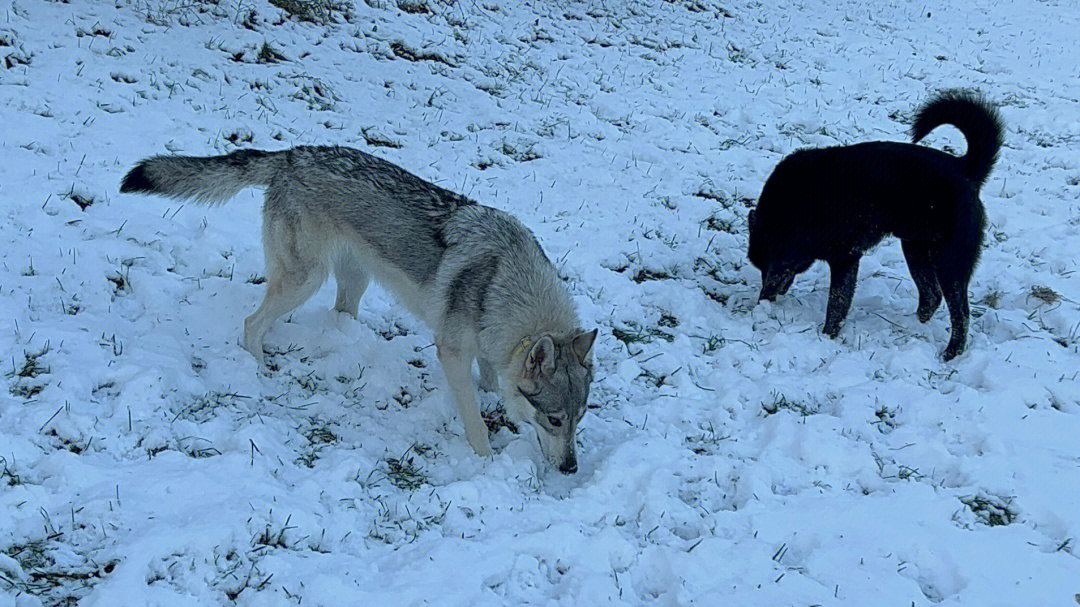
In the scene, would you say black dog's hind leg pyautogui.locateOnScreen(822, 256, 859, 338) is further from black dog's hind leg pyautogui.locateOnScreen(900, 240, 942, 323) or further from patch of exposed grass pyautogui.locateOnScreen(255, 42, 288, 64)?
patch of exposed grass pyautogui.locateOnScreen(255, 42, 288, 64)

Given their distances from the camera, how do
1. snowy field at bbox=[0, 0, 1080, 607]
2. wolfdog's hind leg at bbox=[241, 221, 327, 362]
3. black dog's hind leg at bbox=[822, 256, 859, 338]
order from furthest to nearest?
black dog's hind leg at bbox=[822, 256, 859, 338] → wolfdog's hind leg at bbox=[241, 221, 327, 362] → snowy field at bbox=[0, 0, 1080, 607]

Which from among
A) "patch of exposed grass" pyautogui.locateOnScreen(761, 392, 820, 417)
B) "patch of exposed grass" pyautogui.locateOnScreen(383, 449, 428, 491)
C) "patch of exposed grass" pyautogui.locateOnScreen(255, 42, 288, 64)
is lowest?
"patch of exposed grass" pyautogui.locateOnScreen(383, 449, 428, 491)

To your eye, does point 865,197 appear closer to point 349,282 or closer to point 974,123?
point 974,123

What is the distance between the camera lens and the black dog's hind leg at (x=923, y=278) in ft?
17.7

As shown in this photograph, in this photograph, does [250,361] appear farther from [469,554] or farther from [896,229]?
[896,229]

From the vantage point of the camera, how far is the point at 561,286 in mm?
4617

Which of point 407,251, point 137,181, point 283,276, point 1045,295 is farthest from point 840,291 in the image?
point 137,181

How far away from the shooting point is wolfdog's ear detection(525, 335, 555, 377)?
13.1 feet

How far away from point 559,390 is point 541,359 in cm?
20

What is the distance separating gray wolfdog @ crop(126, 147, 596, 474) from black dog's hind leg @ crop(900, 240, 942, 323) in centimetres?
276

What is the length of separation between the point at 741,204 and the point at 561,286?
3.64m

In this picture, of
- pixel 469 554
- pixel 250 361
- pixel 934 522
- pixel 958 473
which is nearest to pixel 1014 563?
pixel 934 522

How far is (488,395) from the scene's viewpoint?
4992 millimetres

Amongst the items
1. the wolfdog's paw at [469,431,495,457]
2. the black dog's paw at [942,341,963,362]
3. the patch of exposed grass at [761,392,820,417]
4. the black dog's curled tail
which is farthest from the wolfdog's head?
the black dog's curled tail
